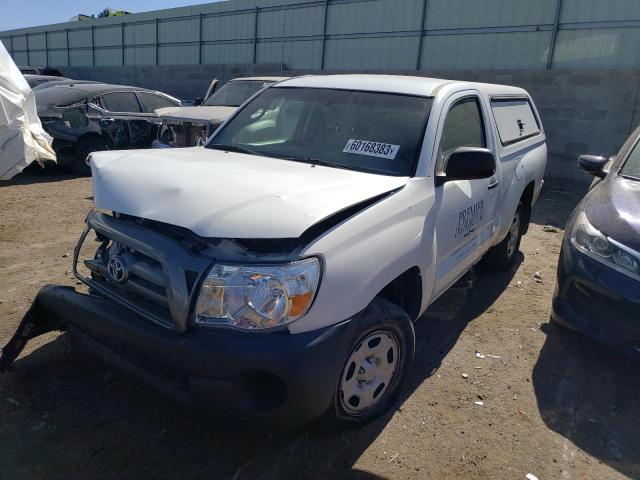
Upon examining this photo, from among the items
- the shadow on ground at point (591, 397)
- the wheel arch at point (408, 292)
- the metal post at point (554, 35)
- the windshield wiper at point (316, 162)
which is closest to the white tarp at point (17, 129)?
the windshield wiper at point (316, 162)

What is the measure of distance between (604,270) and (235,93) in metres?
7.61

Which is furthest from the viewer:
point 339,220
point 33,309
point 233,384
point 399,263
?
point 33,309

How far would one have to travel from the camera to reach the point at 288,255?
7.48ft

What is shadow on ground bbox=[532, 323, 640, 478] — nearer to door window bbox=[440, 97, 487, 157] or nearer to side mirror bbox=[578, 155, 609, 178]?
side mirror bbox=[578, 155, 609, 178]

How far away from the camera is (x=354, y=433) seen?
2824mm

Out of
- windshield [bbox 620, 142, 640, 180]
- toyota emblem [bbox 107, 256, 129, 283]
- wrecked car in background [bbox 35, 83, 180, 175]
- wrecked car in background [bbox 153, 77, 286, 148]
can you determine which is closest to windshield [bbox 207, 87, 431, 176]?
toyota emblem [bbox 107, 256, 129, 283]

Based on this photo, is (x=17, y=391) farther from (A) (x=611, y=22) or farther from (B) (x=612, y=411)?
(A) (x=611, y=22)

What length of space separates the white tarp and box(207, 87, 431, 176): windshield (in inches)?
225

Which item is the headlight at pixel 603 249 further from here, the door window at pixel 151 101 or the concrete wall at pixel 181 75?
the concrete wall at pixel 181 75

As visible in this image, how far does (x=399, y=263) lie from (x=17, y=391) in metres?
2.28

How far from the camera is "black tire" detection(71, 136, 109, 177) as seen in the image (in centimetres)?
922

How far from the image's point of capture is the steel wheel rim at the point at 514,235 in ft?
17.5

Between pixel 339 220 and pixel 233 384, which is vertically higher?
pixel 339 220

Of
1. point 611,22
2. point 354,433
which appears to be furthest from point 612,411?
point 611,22
